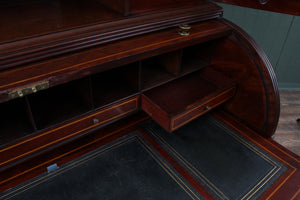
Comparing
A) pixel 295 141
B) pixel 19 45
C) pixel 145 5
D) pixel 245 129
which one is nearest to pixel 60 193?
pixel 19 45

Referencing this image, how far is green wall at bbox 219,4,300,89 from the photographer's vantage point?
5.89ft

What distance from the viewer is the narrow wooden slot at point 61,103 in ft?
3.00

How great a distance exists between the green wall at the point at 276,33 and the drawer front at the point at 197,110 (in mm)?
824

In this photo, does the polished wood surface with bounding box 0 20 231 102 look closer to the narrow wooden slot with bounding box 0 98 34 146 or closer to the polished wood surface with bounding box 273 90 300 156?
the narrow wooden slot with bounding box 0 98 34 146

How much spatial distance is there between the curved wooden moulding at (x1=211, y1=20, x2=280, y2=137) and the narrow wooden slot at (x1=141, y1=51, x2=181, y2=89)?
0.28 meters

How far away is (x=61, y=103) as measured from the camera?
3.28 ft

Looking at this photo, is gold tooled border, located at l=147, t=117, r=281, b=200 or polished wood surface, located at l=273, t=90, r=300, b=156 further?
polished wood surface, located at l=273, t=90, r=300, b=156

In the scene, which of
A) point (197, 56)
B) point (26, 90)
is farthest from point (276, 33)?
point (26, 90)

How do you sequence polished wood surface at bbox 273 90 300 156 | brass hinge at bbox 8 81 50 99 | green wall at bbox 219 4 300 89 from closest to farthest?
1. brass hinge at bbox 8 81 50 99
2. polished wood surface at bbox 273 90 300 156
3. green wall at bbox 219 4 300 89

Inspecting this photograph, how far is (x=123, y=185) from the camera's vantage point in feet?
Result: 3.14

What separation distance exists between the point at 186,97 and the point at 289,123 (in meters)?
1.05

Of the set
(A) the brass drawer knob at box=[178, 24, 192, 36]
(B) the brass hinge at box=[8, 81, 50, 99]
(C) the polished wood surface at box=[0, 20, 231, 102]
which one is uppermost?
(A) the brass drawer knob at box=[178, 24, 192, 36]

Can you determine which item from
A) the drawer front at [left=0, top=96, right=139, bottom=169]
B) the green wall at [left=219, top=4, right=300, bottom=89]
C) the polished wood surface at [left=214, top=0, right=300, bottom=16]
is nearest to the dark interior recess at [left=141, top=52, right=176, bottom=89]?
the drawer front at [left=0, top=96, right=139, bottom=169]

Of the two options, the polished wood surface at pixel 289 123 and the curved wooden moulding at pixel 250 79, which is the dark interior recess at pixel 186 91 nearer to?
the curved wooden moulding at pixel 250 79
